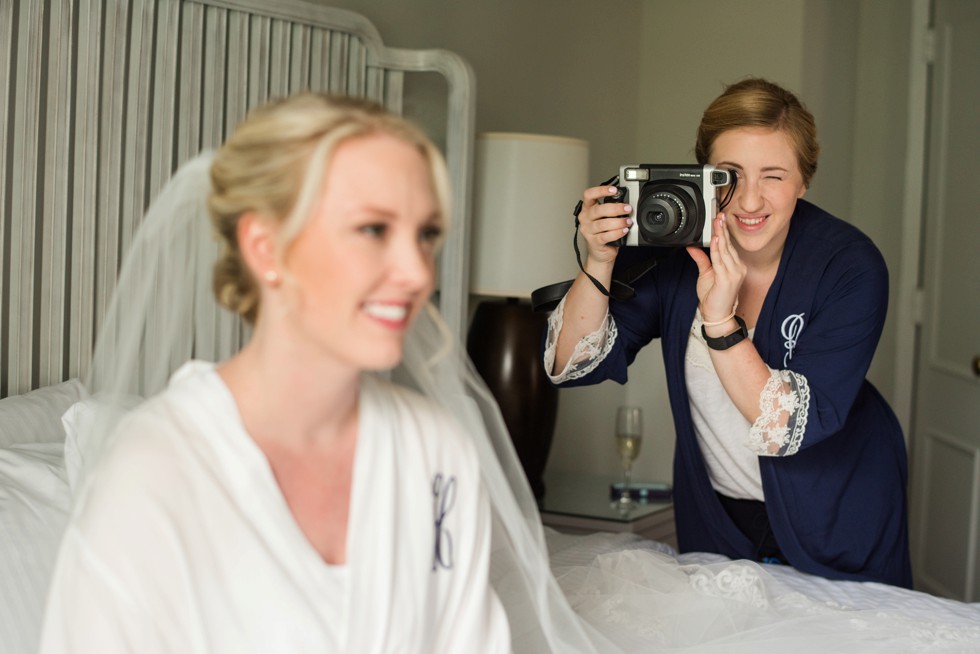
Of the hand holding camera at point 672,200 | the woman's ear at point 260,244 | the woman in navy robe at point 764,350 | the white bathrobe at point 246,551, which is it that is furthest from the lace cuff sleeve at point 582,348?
the woman's ear at point 260,244

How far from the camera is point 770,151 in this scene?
1631 mm

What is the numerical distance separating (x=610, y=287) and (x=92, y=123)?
34.9 inches

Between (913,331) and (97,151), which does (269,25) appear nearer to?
(97,151)

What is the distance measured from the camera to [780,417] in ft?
5.11

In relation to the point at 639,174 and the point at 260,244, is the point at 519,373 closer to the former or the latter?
the point at 639,174

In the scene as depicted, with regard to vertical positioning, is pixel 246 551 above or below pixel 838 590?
above

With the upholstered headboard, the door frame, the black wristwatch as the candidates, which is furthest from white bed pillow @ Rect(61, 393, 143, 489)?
the door frame

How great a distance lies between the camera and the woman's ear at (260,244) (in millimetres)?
966

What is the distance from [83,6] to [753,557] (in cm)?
139

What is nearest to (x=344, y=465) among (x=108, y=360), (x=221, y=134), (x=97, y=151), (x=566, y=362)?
(x=108, y=360)

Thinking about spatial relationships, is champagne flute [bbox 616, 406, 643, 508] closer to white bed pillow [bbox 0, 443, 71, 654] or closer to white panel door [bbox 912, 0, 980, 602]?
white panel door [bbox 912, 0, 980, 602]

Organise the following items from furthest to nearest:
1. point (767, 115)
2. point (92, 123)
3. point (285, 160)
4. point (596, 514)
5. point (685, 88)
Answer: point (685, 88) → point (596, 514) → point (92, 123) → point (767, 115) → point (285, 160)

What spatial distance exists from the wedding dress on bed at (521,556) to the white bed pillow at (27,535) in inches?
2.2

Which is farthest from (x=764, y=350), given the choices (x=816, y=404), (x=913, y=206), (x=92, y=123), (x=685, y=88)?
(x=685, y=88)
